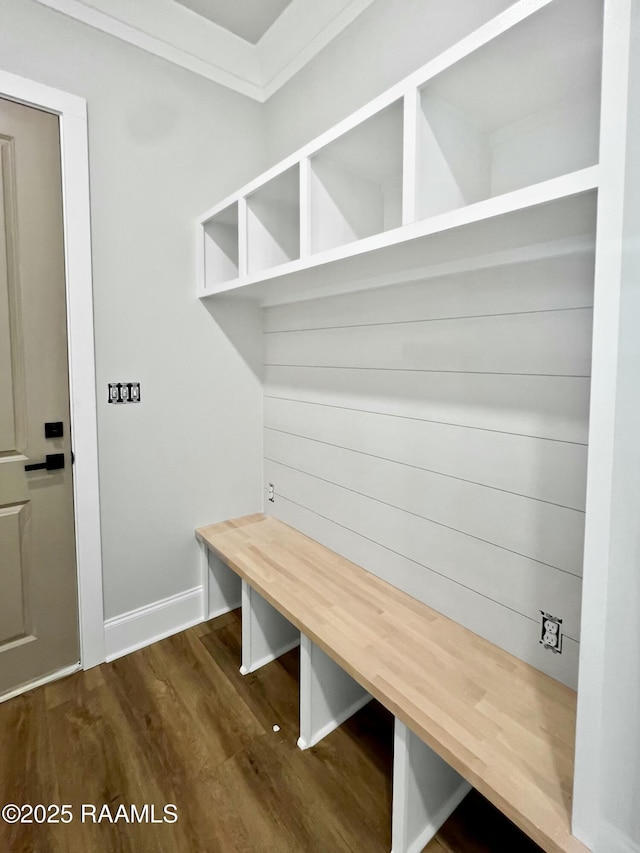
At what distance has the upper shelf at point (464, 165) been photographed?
935 millimetres

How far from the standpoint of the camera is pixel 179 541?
2.21 meters

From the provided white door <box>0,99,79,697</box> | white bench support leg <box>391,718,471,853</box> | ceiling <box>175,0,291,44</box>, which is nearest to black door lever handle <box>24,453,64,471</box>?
white door <box>0,99,79,697</box>

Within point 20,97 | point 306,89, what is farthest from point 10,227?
point 306,89

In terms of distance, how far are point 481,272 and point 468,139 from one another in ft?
1.20

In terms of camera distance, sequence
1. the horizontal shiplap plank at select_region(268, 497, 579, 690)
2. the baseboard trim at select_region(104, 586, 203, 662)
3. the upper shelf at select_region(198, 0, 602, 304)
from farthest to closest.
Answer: the baseboard trim at select_region(104, 586, 203, 662) → the horizontal shiplap plank at select_region(268, 497, 579, 690) → the upper shelf at select_region(198, 0, 602, 304)

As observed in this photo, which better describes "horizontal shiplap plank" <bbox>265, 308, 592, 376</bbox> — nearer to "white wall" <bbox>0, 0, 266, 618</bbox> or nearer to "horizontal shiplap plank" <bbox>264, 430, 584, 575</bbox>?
"horizontal shiplap plank" <bbox>264, 430, 584, 575</bbox>

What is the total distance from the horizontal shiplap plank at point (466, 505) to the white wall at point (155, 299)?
60 centimetres

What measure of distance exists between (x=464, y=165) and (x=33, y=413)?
1744mm

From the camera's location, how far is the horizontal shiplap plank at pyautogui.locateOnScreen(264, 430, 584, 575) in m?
1.25

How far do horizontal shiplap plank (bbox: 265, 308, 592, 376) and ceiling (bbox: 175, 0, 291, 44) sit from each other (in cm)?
140

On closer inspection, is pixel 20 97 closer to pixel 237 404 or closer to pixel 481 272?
pixel 237 404

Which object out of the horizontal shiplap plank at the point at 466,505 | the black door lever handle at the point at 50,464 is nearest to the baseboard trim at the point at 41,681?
the black door lever handle at the point at 50,464

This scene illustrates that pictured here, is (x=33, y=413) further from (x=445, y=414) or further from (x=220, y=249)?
(x=445, y=414)

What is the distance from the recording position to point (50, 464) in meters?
1.82
